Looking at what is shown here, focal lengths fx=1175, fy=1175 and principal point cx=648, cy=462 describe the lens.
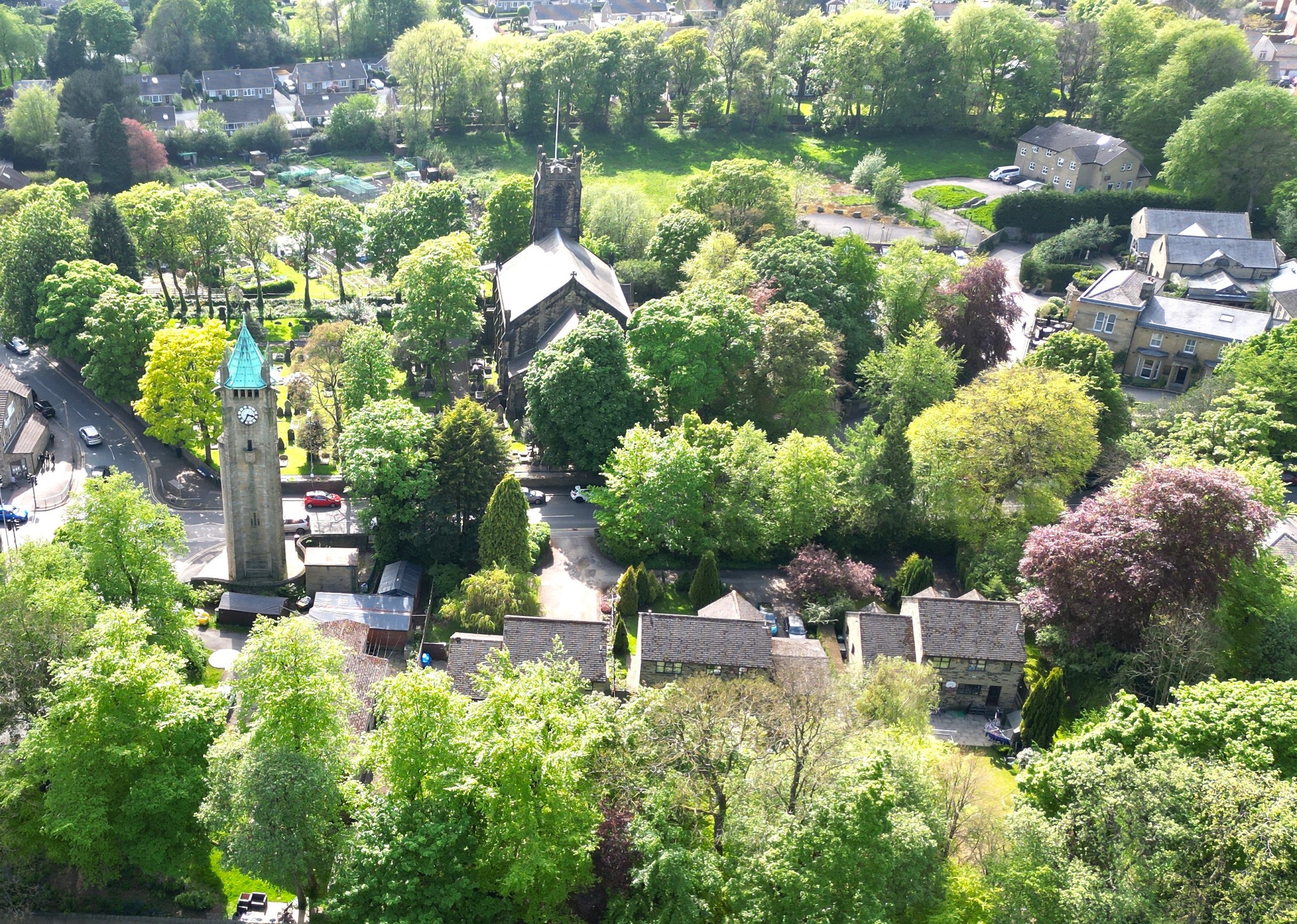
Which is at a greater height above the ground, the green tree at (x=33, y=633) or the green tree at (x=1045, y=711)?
the green tree at (x=33, y=633)

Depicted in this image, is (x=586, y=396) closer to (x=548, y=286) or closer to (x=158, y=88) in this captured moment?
(x=548, y=286)

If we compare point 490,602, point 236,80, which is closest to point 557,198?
point 490,602

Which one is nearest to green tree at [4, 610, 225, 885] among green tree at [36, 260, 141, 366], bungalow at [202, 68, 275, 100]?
green tree at [36, 260, 141, 366]

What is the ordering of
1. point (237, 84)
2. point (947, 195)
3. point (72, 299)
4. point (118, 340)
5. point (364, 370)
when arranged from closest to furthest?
point (364, 370) → point (118, 340) → point (72, 299) → point (947, 195) → point (237, 84)

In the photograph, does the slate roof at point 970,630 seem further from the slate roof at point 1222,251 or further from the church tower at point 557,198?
the slate roof at point 1222,251

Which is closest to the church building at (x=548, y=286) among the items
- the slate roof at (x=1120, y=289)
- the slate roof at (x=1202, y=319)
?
the slate roof at (x=1120, y=289)

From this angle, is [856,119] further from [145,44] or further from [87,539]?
[87,539]
